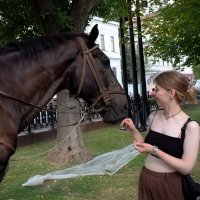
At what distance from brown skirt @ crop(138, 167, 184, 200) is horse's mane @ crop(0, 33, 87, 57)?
148 centimetres

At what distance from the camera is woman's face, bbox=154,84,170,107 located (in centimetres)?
347

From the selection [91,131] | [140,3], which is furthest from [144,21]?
[91,131]

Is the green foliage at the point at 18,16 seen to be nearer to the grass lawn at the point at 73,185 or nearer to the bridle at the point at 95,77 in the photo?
the grass lawn at the point at 73,185

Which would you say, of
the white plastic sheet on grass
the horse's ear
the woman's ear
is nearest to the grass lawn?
the white plastic sheet on grass

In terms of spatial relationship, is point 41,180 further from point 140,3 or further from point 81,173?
point 140,3

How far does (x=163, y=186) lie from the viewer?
356cm

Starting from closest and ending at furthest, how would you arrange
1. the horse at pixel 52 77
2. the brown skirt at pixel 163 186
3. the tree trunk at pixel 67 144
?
1. the brown skirt at pixel 163 186
2. the horse at pixel 52 77
3. the tree trunk at pixel 67 144

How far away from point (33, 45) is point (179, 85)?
1425mm

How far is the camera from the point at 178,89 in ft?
11.3

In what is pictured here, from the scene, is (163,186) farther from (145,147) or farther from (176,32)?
(176,32)

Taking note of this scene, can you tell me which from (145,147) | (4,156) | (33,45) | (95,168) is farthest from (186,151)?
(95,168)

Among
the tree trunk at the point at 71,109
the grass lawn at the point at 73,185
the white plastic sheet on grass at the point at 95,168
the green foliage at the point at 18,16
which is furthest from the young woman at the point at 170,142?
the green foliage at the point at 18,16

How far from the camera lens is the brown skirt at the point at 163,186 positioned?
355cm

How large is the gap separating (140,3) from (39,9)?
25.3ft
